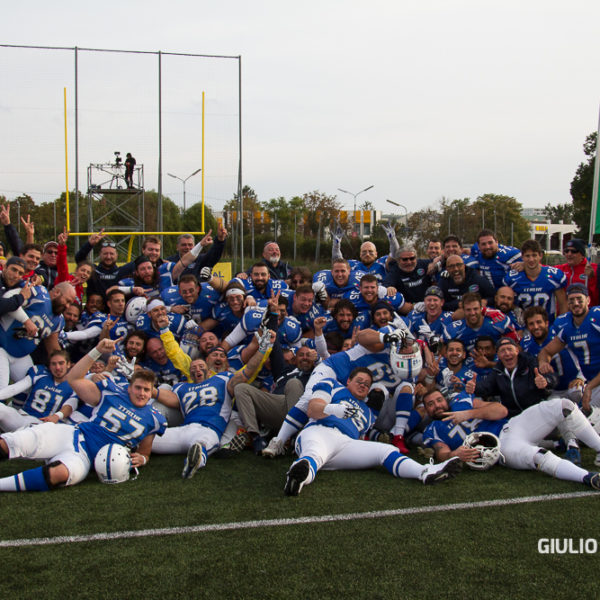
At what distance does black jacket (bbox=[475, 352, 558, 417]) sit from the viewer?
5266 millimetres

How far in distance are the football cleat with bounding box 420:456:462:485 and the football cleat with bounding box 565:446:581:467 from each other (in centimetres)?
108

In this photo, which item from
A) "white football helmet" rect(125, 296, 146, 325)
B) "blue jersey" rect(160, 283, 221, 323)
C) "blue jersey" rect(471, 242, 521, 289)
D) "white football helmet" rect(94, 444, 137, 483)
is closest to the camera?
"white football helmet" rect(94, 444, 137, 483)

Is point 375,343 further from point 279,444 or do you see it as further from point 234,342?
point 234,342

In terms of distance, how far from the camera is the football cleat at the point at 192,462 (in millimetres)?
4668

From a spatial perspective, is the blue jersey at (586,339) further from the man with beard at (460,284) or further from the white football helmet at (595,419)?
the man with beard at (460,284)

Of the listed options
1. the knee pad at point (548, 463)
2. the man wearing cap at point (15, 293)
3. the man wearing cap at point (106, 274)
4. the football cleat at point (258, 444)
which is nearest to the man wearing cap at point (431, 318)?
the knee pad at point (548, 463)

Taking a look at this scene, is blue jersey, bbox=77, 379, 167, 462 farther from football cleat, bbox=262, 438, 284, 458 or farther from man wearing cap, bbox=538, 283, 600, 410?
man wearing cap, bbox=538, 283, 600, 410

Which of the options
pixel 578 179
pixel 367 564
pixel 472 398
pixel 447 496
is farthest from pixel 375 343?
pixel 578 179

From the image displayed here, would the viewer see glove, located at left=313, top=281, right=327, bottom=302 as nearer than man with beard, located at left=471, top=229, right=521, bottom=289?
Yes

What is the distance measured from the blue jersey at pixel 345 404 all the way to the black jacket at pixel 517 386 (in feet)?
3.58

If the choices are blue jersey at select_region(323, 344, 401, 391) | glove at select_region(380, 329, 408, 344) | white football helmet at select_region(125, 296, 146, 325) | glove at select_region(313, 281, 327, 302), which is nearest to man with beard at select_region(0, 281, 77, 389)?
white football helmet at select_region(125, 296, 146, 325)

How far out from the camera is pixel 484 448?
4.72m

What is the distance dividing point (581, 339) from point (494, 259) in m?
1.90

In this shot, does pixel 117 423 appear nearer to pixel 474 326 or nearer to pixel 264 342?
pixel 264 342
